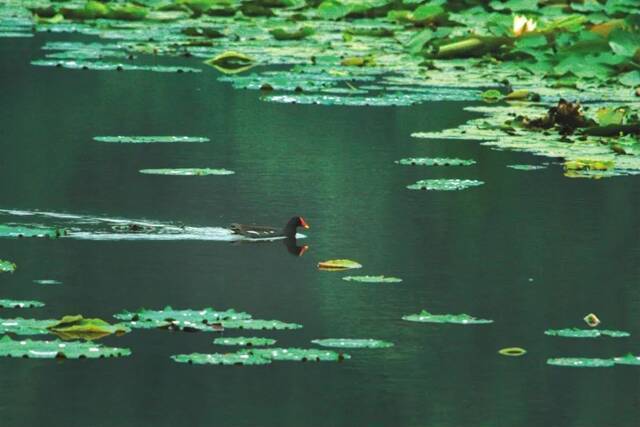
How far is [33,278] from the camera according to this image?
28.3 feet

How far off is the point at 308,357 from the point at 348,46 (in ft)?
42.8

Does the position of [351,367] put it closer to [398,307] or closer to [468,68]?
[398,307]

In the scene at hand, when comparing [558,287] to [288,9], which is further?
[288,9]

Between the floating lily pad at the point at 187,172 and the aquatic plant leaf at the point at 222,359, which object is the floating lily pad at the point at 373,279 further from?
the floating lily pad at the point at 187,172

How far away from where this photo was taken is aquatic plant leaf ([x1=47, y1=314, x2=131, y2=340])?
758 cm

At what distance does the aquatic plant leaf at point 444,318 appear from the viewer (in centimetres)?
806

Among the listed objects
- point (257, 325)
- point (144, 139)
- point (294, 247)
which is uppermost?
point (257, 325)

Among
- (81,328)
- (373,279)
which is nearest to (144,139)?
(373,279)

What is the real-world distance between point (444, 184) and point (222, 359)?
4.65m

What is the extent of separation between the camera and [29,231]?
9734 millimetres

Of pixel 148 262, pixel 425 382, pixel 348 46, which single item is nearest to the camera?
pixel 425 382

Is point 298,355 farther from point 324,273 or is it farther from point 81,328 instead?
point 324,273

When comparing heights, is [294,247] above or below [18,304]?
below

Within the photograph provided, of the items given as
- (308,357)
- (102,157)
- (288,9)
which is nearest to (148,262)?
(308,357)
